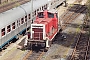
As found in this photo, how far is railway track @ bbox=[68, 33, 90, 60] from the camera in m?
20.2

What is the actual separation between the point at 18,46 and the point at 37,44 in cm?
275

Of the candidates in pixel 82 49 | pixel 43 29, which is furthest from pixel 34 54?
pixel 82 49

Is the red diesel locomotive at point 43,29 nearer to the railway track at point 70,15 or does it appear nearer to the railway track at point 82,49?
the railway track at point 82,49

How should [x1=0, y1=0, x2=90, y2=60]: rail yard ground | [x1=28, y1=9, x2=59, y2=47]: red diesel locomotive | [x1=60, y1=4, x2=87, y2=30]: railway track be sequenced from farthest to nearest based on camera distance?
[x1=60, y1=4, x2=87, y2=30]: railway track < [x1=28, y1=9, x2=59, y2=47]: red diesel locomotive < [x1=0, y1=0, x2=90, y2=60]: rail yard ground

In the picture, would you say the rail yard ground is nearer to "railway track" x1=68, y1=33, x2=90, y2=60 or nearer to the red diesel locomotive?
"railway track" x1=68, y1=33, x2=90, y2=60

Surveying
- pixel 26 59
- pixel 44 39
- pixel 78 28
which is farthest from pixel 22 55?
pixel 78 28

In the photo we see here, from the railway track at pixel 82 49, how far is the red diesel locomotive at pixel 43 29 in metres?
Answer: 2.50

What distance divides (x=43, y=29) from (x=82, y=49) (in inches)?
163

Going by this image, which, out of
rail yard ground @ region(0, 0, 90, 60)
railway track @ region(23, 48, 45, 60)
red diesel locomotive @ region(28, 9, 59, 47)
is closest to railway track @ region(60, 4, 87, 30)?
rail yard ground @ region(0, 0, 90, 60)

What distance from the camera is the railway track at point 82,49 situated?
66.2 ft

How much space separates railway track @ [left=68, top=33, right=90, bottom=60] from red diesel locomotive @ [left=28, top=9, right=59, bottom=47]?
250 cm

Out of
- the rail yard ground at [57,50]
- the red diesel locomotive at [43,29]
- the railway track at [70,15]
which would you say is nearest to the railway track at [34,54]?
the rail yard ground at [57,50]

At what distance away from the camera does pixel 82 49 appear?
22312mm

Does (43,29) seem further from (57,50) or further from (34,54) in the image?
(57,50)
